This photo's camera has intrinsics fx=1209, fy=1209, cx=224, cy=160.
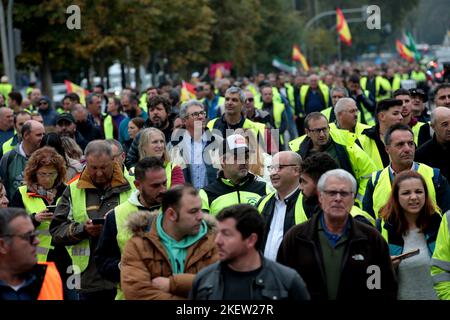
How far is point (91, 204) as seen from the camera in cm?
935

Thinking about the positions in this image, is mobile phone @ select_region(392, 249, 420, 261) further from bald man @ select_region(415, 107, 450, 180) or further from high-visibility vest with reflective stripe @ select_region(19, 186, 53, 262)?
high-visibility vest with reflective stripe @ select_region(19, 186, 53, 262)

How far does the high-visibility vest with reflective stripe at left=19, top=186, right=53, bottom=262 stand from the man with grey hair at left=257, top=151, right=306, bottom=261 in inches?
80.5

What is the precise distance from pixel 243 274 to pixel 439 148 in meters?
5.14

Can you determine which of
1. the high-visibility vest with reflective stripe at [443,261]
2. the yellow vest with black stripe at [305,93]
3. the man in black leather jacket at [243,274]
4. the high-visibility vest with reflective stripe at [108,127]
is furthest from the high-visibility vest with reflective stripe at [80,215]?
the yellow vest with black stripe at [305,93]

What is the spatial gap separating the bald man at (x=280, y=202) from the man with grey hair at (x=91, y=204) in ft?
3.97

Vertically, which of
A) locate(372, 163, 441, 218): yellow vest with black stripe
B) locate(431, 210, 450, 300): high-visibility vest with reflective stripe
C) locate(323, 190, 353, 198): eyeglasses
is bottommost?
locate(431, 210, 450, 300): high-visibility vest with reflective stripe

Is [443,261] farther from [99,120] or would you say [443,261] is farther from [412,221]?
[99,120]

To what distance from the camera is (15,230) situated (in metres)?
6.89

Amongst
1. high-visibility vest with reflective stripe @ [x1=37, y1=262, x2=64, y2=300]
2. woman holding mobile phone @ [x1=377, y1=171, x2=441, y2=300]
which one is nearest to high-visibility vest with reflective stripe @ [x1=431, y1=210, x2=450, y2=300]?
woman holding mobile phone @ [x1=377, y1=171, x2=441, y2=300]

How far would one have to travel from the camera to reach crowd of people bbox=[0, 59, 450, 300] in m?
→ 6.84

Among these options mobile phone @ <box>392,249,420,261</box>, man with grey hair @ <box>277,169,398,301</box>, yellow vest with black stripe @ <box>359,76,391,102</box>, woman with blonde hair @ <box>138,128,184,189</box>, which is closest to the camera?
man with grey hair @ <box>277,169,398,301</box>
